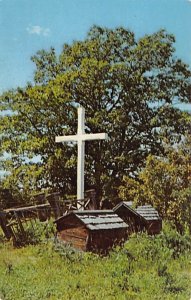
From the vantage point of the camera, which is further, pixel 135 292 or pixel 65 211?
pixel 65 211

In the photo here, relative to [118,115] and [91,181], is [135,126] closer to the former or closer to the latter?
[118,115]

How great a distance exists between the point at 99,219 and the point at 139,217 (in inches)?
3.9

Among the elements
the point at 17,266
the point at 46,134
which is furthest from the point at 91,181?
the point at 17,266

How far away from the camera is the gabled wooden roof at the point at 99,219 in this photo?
174 cm

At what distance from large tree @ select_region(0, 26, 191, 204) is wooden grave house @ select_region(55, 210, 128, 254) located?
67mm

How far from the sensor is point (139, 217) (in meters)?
1.76

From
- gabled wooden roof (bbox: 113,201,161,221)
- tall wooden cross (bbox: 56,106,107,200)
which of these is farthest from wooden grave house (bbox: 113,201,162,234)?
tall wooden cross (bbox: 56,106,107,200)

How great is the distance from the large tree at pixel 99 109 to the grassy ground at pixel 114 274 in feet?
0.53

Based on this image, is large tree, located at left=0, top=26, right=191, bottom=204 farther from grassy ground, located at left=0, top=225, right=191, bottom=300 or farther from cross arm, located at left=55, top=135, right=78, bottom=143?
grassy ground, located at left=0, top=225, right=191, bottom=300

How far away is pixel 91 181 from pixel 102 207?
8 centimetres

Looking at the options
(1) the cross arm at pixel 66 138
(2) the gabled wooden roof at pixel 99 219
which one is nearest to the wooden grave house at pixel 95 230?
(2) the gabled wooden roof at pixel 99 219

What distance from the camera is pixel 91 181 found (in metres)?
1.81

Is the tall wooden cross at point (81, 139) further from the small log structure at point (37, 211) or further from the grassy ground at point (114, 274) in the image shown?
the grassy ground at point (114, 274)

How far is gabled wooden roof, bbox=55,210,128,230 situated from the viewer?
174cm
